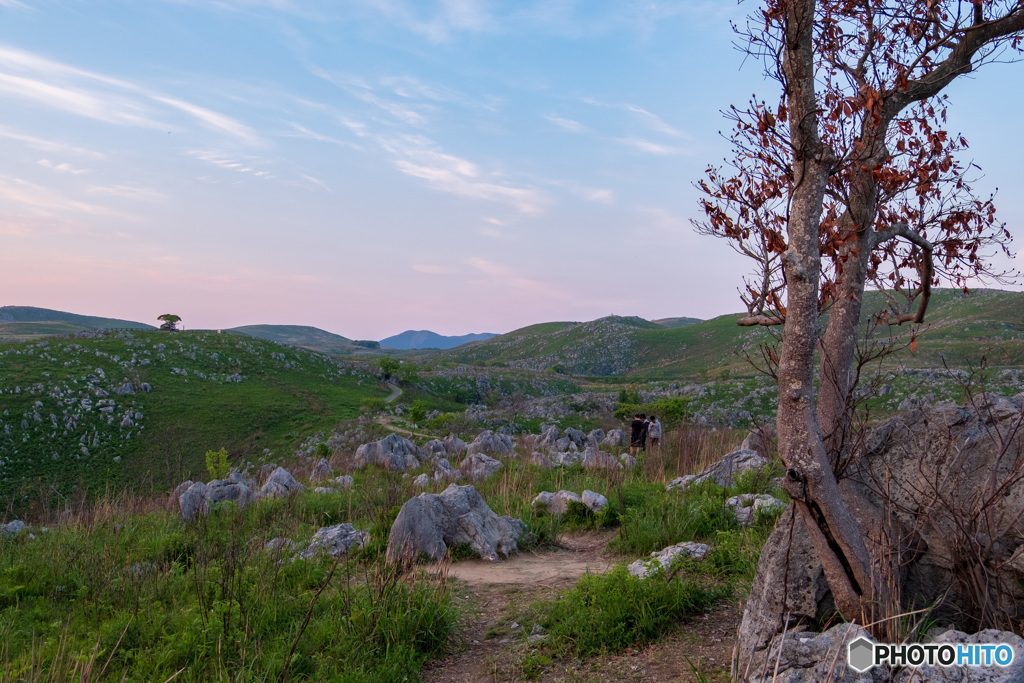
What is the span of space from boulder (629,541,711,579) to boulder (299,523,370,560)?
3.76m

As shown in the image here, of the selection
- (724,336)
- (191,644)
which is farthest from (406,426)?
(724,336)

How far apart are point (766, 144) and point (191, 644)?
6.56 meters

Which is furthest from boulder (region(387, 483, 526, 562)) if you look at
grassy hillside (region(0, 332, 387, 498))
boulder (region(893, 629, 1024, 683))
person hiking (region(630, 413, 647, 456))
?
grassy hillside (region(0, 332, 387, 498))

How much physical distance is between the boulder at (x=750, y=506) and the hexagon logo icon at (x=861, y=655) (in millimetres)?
4459

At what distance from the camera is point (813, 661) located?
3.76 metres

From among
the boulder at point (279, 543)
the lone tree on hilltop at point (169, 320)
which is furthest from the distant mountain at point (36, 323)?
the boulder at point (279, 543)

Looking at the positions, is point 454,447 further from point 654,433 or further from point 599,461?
point 654,433

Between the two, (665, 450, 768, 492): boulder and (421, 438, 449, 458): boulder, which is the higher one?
(665, 450, 768, 492): boulder

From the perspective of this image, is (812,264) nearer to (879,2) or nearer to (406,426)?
(879,2)

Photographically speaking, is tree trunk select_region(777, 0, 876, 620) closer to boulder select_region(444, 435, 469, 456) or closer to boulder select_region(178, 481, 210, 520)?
boulder select_region(178, 481, 210, 520)

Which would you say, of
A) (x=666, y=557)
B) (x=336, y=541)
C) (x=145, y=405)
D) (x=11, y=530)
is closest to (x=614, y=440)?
(x=336, y=541)

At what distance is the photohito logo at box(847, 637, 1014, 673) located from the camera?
334 centimetres

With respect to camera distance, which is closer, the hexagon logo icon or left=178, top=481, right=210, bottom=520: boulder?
the hexagon logo icon

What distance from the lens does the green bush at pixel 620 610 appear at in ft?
18.3
